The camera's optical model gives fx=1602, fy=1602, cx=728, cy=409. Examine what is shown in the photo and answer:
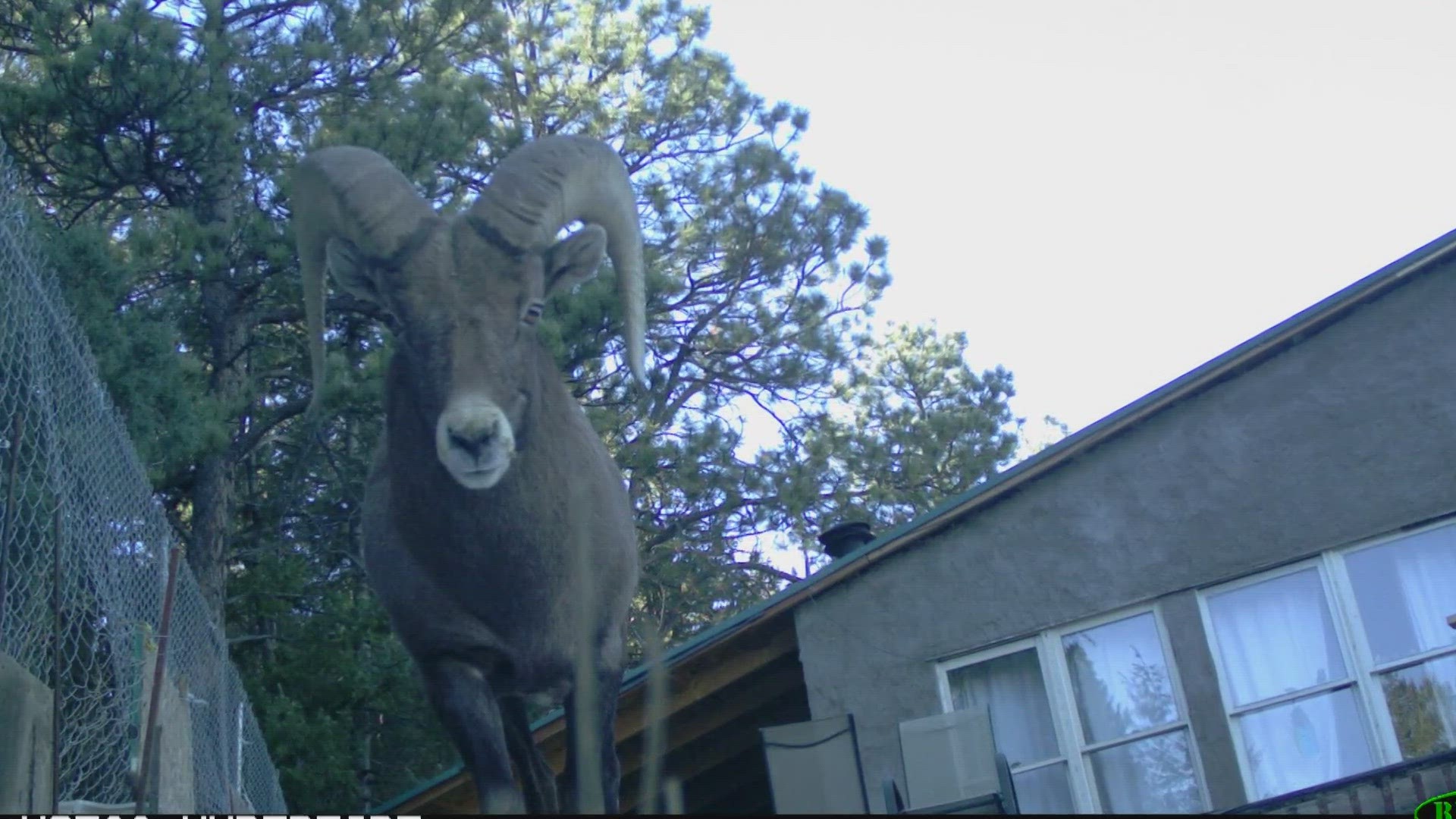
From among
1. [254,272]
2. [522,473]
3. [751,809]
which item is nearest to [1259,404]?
[751,809]

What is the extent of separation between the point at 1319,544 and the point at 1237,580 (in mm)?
515

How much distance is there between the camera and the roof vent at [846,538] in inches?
449

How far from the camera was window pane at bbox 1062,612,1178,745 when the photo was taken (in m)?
9.52

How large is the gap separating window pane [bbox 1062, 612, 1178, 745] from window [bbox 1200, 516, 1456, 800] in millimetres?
374

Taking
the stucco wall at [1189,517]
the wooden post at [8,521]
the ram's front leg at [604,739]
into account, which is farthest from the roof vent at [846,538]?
the wooden post at [8,521]

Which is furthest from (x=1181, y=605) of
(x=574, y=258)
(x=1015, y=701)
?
(x=574, y=258)

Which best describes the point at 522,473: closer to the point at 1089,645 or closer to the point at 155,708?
the point at 155,708

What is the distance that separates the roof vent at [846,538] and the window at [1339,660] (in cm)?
275

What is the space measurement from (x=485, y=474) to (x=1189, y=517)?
20.5ft

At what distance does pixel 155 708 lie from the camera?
510 cm

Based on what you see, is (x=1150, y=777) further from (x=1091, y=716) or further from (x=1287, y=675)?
(x=1287, y=675)

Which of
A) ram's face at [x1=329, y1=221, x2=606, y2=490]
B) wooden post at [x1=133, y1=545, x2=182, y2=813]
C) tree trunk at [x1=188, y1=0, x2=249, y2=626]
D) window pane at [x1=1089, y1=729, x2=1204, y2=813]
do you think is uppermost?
tree trunk at [x1=188, y1=0, x2=249, y2=626]

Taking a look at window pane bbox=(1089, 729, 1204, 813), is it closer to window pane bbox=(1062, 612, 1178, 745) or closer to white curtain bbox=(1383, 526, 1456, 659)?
window pane bbox=(1062, 612, 1178, 745)

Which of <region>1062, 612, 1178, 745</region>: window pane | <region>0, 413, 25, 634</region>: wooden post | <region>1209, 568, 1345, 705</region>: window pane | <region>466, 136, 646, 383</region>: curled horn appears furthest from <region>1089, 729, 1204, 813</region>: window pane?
<region>0, 413, 25, 634</region>: wooden post
